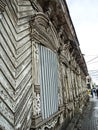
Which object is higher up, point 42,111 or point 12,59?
point 12,59

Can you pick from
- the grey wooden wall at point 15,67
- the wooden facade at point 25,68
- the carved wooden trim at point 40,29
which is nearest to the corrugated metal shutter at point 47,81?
the wooden facade at point 25,68

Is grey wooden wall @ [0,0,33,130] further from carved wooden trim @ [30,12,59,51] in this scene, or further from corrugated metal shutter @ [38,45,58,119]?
corrugated metal shutter @ [38,45,58,119]

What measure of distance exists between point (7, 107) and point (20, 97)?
17.2 inches

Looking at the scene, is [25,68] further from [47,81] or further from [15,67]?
[47,81]

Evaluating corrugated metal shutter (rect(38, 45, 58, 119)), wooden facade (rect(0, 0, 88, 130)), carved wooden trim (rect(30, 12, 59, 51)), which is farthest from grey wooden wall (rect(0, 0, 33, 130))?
corrugated metal shutter (rect(38, 45, 58, 119))

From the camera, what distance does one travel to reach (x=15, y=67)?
316 cm

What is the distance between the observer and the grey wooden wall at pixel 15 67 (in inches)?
111

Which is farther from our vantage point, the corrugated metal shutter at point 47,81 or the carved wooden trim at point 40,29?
the corrugated metal shutter at point 47,81

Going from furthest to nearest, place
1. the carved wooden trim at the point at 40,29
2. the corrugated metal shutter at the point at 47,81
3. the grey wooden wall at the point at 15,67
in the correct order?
the corrugated metal shutter at the point at 47,81 → the carved wooden trim at the point at 40,29 → the grey wooden wall at the point at 15,67

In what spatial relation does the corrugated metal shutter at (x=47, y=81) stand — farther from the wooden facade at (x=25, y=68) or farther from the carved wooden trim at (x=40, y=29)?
the carved wooden trim at (x=40, y=29)

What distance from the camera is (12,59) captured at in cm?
310

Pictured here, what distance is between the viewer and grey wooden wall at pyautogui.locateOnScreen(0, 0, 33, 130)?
281cm

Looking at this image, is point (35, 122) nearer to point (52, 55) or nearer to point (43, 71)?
point (43, 71)

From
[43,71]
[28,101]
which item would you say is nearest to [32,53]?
[43,71]
